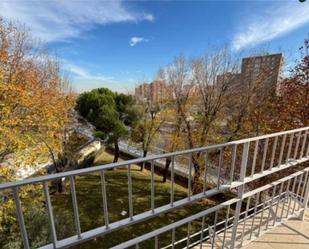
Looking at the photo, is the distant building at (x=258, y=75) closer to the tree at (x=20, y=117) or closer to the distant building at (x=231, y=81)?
the distant building at (x=231, y=81)

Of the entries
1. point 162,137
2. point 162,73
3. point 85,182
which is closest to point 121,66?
point 162,73

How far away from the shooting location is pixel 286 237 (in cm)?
238

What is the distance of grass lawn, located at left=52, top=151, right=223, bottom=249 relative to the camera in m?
5.04

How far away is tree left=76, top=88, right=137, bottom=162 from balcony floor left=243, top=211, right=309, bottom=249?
7799 millimetres

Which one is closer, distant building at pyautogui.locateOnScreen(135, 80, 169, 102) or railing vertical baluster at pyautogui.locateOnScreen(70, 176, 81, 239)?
railing vertical baluster at pyautogui.locateOnScreen(70, 176, 81, 239)

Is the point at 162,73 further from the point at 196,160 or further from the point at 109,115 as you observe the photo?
the point at 196,160

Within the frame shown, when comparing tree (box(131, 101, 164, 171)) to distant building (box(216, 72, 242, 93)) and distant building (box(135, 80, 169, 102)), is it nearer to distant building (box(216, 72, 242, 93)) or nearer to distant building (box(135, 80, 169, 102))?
distant building (box(135, 80, 169, 102))

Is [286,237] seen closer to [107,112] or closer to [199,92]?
[199,92]

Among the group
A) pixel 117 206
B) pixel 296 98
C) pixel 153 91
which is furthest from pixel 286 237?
pixel 153 91

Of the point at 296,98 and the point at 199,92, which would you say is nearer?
the point at 296,98

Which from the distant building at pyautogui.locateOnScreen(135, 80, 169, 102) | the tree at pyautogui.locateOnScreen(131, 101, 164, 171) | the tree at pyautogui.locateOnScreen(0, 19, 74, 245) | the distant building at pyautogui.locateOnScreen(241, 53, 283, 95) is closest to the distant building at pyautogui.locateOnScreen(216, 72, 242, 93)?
the distant building at pyautogui.locateOnScreen(241, 53, 283, 95)

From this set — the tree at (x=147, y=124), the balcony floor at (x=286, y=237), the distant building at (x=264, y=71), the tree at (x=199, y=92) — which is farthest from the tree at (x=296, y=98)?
the tree at (x=147, y=124)

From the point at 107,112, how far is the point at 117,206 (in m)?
4.22

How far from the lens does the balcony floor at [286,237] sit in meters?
2.25
